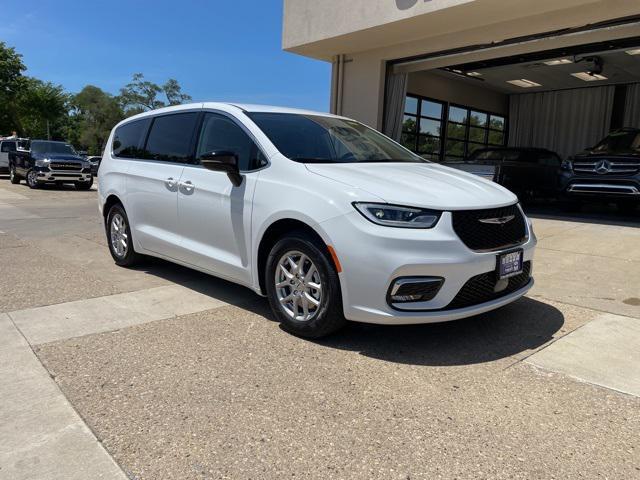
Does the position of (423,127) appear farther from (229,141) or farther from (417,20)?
(229,141)

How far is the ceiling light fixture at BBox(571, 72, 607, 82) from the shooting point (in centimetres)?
1733

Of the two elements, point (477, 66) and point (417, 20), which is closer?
point (417, 20)

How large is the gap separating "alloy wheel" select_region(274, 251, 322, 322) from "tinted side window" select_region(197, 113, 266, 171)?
34.0 inches

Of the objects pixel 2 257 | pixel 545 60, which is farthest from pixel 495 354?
pixel 545 60

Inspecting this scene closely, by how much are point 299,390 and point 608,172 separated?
9.51 meters

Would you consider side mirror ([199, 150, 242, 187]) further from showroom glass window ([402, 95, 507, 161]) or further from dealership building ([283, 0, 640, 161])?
showroom glass window ([402, 95, 507, 161])

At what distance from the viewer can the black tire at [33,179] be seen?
18.8 m

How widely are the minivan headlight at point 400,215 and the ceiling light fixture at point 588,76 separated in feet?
54.9

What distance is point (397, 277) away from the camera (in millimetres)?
3344

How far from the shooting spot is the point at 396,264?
131 inches

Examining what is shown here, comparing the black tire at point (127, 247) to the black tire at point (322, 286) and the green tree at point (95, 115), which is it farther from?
the green tree at point (95, 115)

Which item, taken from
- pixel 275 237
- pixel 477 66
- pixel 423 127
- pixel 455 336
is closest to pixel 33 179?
pixel 423 127

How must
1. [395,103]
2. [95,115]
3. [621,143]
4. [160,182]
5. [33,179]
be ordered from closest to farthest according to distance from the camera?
[160,182]
[621,143]
[395,103]
[33,179]
[95,115]

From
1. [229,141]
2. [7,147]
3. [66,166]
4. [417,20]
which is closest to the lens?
[229,141]
